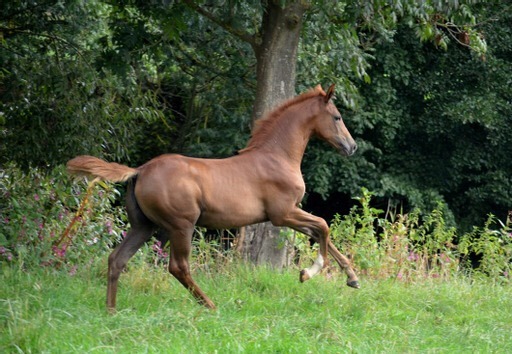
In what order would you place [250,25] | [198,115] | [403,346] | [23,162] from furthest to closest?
[198,115] → [250,25] → [23,162] → [403,346]

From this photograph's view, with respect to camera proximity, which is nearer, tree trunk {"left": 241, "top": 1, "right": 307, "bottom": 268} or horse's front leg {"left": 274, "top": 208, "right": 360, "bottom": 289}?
horse's front leg {"left": 274, "top": 208, "right": 360, "bottom": 289}

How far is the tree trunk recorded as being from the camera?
1034 centimetres

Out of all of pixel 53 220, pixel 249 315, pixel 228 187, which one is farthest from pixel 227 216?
pixel 53 220

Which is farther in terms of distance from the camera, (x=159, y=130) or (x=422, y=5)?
(x=159, y=130)

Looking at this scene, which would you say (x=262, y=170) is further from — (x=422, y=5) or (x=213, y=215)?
(x=422, y=5)

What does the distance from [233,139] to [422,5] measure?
8.94 metres

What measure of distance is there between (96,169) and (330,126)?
2594 millimetres

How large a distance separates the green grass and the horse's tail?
112 centimetres


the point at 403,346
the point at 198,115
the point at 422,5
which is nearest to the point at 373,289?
the point at 403,346

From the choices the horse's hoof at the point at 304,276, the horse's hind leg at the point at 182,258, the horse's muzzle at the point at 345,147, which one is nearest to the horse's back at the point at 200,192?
the horse's hind leg at the point at 182,258

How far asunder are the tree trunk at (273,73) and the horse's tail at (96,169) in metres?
2.88

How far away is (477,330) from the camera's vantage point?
7852 mm

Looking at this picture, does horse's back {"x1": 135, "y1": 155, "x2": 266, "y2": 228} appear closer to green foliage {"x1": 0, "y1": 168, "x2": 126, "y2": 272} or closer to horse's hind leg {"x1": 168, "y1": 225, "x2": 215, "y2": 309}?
horse's hind leg {"x1": 168, "y1": 225, "x2": 215, "y2": 309}

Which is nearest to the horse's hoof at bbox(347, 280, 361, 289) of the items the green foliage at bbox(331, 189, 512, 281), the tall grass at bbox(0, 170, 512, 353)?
the tall grass at bbox(0, 170, 512, 353)
